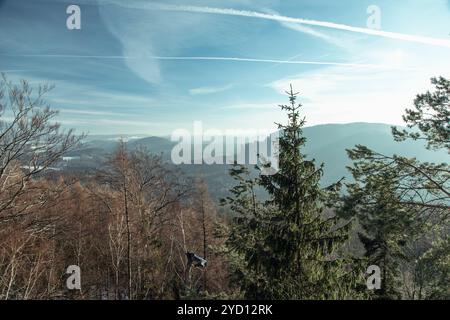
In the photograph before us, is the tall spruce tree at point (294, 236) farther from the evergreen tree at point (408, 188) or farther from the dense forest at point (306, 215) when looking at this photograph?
the evergreen tree at point (408, 188)

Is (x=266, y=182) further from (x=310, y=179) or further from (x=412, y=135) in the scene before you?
(x=412, y=135)

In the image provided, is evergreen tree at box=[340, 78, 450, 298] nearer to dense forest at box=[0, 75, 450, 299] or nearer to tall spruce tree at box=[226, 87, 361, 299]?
dense forest at box=[0, 75, 450, 299]

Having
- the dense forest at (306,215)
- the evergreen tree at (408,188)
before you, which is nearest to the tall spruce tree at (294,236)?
the dense forest at (306,215)

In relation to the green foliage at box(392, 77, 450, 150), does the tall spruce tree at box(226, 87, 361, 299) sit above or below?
below

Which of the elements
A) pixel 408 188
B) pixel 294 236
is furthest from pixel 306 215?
pixel 408 188

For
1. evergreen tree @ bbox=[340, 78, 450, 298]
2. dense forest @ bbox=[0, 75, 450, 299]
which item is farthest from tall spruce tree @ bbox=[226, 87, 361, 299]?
evergreen tree @ bbox=[340, 78, 450, 298]

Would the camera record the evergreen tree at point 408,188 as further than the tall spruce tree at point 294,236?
Yes
